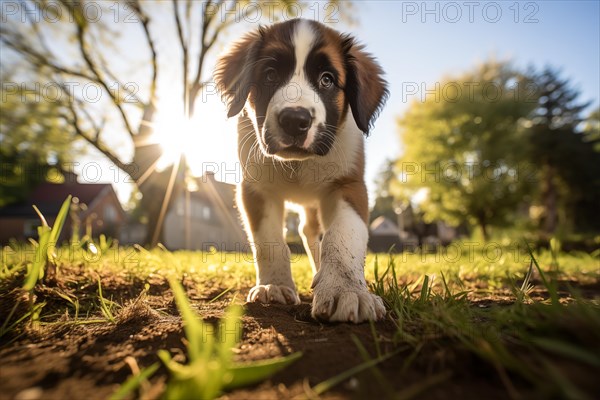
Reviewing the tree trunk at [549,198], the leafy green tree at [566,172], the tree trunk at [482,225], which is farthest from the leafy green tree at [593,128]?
the tree trunk at [482,225]

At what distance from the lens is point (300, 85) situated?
109 inches

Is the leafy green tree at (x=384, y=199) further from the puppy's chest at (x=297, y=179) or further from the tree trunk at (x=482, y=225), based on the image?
the puppy's chest at (x=297, y=179)

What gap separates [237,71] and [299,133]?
1136 mm

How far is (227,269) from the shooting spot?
398 centimetres

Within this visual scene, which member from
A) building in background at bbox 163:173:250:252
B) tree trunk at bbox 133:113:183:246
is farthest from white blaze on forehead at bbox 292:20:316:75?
building in background at bbox 163:173:250:252

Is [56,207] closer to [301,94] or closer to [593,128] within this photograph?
[301,94]

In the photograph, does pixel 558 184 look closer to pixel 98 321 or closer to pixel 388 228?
pixel 388 228

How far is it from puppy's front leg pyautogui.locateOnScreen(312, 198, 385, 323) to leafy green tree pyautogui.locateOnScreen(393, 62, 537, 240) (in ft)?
65.5

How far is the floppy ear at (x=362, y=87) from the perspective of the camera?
3223 mm

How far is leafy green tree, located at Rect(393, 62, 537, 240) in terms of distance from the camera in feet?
74.5

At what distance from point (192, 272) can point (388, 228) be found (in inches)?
1861

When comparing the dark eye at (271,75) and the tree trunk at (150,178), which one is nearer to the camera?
the dark eye at (271,75)

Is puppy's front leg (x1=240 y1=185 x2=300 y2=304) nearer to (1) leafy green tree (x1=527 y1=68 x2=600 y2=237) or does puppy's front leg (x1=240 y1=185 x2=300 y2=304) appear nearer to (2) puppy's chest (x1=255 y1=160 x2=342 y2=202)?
(2) puppy's chest (x1=255 y1=160 x2=342 y2=202)

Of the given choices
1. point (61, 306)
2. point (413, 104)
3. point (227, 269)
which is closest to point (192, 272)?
point (227, 269)
